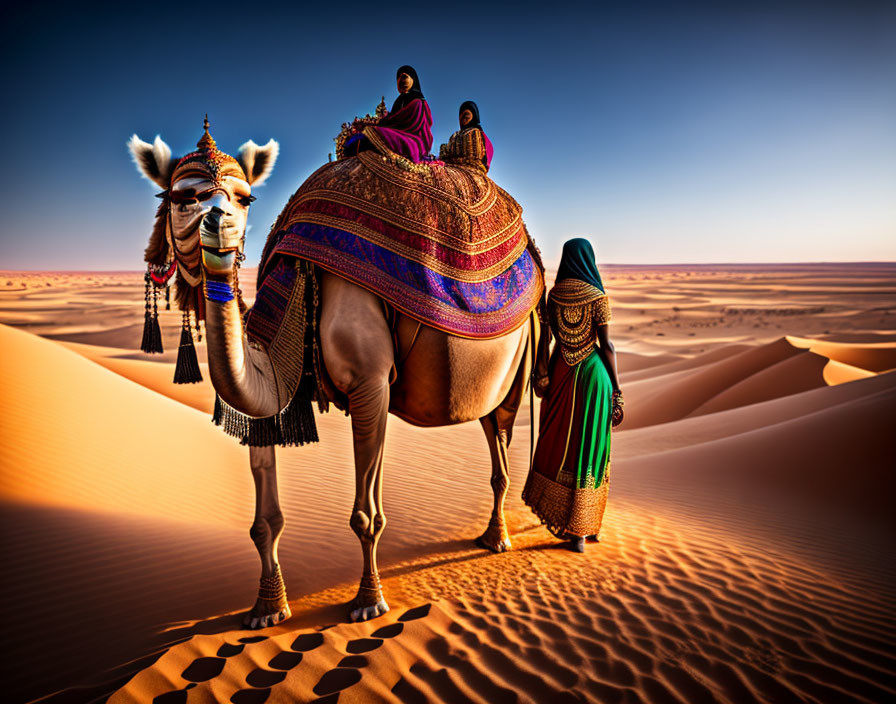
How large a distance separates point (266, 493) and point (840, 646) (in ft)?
13.3

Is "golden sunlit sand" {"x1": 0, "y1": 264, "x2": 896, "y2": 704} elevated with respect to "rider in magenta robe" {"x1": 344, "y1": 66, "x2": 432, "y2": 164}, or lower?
lower

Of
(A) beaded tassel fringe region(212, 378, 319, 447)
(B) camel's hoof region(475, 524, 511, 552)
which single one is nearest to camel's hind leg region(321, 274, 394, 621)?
(A) beaded tassel fringe region(212, 378, 319, 447)

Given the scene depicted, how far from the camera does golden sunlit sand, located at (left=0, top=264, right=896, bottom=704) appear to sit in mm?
3223

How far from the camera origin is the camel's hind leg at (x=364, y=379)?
3635 mm

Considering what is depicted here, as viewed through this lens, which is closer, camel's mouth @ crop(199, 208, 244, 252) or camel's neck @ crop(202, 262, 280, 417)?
camel's mouth @ crop(199, 208, 244, 252)

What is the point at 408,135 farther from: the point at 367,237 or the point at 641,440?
the point at 641,440

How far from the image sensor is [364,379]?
12.1ft

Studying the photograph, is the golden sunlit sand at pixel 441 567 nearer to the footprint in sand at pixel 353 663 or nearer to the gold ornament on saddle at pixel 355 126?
the footprint in sand at pixel 353 663

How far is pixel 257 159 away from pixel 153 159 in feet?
1.97

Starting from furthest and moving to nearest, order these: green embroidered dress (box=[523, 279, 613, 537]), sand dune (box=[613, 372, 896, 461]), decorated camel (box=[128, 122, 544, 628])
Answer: sand dune (box=[613, 372, 896, 461])
green embroidered dress (box=[523, 279, 613, 537])
decorated camel (box=[128, 122, 544, 628])

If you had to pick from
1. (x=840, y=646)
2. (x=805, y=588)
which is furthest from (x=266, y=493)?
(x=805, y=588)

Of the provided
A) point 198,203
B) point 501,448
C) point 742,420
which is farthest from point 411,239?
point 742,420

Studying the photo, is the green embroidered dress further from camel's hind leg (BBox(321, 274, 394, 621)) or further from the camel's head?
the camel's head

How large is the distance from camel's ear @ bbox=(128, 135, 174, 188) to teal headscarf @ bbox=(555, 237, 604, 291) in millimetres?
3310
